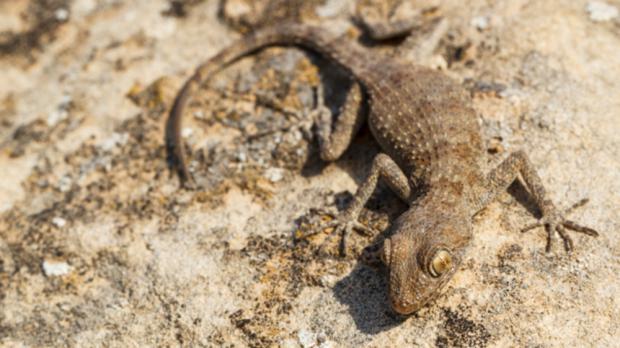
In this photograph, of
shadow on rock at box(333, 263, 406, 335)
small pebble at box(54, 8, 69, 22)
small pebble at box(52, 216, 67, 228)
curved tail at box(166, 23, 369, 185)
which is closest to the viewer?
shadow on rock at box(333, 263, 406, 335)

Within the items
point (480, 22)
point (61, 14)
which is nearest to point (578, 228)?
point (480, 22)

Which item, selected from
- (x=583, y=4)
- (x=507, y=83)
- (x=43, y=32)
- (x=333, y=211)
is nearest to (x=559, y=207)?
(x=507, y=83)


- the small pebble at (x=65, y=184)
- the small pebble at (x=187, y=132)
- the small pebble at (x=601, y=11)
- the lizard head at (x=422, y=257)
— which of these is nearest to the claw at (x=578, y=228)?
the lizard head at (x=422, y=257)

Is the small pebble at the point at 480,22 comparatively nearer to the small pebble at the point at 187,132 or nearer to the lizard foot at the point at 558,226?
the lizard foot at the point at 558,226

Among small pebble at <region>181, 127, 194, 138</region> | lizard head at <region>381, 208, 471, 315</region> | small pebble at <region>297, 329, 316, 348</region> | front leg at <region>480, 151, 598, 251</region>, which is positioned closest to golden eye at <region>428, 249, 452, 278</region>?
lizard head at <region>381, 208, 471, 315</region>

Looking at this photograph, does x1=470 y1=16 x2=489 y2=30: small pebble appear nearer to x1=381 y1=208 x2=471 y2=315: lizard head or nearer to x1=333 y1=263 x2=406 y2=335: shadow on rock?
x1=381 y1=208 x2=471 y2=315: lizard head

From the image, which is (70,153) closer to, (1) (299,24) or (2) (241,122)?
(2) (241,122)

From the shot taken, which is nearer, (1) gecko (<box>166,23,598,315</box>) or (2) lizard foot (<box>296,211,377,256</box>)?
(1) gecko (<box>166,23,598,315</box>)
